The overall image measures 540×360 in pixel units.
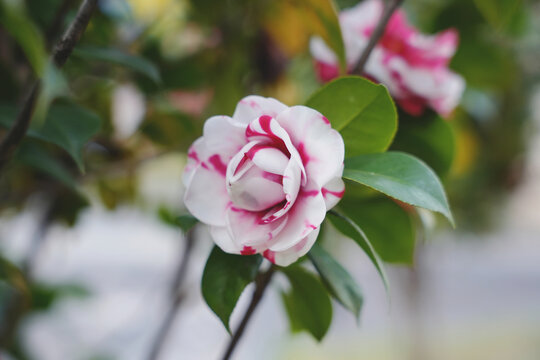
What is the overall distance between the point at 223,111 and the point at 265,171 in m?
0.34

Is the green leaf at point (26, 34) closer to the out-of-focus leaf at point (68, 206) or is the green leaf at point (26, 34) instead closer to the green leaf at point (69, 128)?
the green leaf at point (69, 128)

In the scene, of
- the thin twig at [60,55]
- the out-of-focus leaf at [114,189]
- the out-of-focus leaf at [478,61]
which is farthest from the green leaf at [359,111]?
the out-of-focus leaf at [114,189]

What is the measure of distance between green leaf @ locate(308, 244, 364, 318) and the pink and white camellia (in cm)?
13

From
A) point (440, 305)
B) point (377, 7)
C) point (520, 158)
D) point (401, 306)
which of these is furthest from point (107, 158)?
point (440, 305)

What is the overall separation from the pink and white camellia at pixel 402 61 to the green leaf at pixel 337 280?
0.43ft

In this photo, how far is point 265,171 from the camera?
9.8 inches

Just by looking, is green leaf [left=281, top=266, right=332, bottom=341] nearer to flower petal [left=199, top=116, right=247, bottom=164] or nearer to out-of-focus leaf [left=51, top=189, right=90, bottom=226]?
flower petal [left=199, top=116, right=247, bottom=164]

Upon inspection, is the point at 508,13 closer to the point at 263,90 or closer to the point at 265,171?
the point at 265,171

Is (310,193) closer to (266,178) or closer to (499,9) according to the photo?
(266,178)

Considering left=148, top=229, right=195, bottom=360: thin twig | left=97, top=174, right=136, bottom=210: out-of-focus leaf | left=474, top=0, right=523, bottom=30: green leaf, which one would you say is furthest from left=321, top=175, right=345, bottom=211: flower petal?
left=97, top=174, right=136, bottom=210: out-of-focus leaf

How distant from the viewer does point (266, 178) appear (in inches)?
9.8

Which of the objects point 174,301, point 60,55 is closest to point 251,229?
A: point 60,55

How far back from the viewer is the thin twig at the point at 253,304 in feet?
0.96

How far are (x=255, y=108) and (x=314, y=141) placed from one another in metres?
0.04
